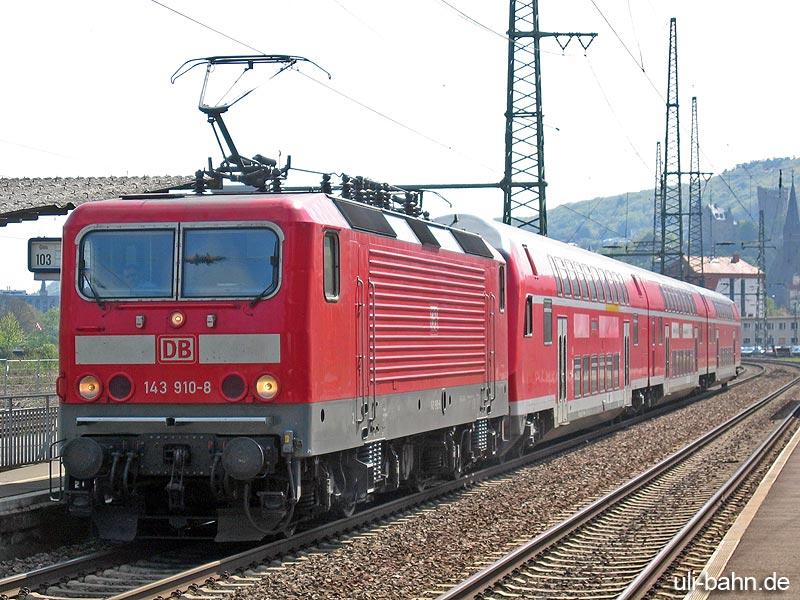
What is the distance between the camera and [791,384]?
5362cm

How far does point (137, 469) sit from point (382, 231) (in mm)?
3863

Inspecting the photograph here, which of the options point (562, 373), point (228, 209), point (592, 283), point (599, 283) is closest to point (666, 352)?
point (599, 283)

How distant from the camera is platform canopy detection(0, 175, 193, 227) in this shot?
49.1 feet

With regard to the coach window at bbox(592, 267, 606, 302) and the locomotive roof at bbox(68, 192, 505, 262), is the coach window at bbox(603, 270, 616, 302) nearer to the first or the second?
the coach window at bbox(592, 267, 606, 302)

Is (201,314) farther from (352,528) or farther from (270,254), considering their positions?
(352,528)

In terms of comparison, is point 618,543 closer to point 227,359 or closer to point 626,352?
point 227,359

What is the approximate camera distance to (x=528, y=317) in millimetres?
21406

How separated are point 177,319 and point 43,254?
14.3 ft

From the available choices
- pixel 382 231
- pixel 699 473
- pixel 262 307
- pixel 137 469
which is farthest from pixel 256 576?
pixel 699 473

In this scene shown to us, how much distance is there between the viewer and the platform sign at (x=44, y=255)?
15.9 metres

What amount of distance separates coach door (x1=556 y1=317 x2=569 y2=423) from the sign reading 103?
10444mm

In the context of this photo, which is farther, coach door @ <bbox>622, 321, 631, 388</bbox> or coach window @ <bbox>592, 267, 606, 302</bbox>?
coach door @ <bbox>622, 321, 631, 388</bbox>

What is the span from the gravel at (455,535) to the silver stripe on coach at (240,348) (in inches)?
76.2

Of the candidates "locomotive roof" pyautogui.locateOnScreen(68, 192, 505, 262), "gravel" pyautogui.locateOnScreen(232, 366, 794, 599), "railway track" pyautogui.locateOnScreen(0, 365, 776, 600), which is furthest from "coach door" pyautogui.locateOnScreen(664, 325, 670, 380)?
"locomotive roof" pyautogui.locateOnScreen(68, 192, 505, 262)
